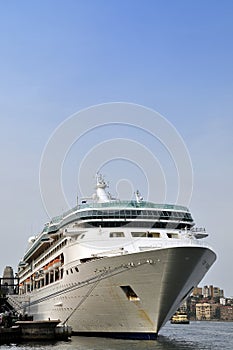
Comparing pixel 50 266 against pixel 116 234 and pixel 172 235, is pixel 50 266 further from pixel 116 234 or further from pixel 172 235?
pixel 172 235

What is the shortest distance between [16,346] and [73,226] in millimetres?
9994

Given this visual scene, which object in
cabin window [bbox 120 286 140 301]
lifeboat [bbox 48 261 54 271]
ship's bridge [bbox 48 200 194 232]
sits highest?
ship's bridge [bbox 48 200 194 232]

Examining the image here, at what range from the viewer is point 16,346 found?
130 ft

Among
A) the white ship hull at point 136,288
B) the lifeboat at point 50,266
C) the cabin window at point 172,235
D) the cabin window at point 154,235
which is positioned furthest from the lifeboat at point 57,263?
the cabin window at point 172,235

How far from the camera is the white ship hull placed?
3656 cm

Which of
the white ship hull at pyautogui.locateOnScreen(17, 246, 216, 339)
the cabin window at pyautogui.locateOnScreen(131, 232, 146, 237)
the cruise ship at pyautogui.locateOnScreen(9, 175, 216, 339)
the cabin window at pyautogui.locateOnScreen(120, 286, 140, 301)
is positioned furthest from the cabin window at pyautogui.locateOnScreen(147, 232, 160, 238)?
the cabin window at pyautogui.locateOnScreen(120, 286, 140, 301)

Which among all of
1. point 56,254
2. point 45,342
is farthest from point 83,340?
point 56,254

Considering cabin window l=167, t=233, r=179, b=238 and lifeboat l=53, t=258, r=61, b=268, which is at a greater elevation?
cabin window l=167, t=233, r=179, b=238

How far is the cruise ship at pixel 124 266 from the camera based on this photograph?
3688 centimetres

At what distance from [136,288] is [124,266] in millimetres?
1631

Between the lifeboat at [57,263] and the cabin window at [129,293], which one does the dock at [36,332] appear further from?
the cabin window at [129,293]

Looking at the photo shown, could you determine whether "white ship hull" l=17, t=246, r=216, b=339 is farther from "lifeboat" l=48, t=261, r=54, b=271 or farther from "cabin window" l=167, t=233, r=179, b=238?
"lifeboat" l=48, t=261, r=54, b=271

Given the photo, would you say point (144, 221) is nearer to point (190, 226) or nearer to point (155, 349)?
point (190, 226)

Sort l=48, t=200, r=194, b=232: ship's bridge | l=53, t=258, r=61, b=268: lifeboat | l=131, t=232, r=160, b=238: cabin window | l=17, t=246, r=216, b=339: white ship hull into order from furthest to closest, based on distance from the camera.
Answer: l=53, t=258, r=61, b=268: lifeboat, l=48, t=200, r=194, b=232: ship's bridge, l=131, t=232, r=160, b=238: cabin window, l=17, t=246, r=216, b=339: white ship hull
